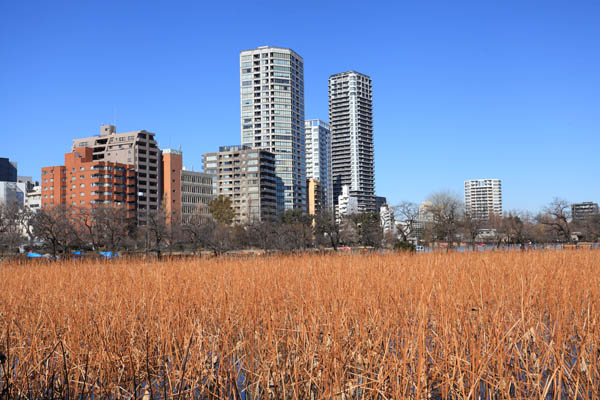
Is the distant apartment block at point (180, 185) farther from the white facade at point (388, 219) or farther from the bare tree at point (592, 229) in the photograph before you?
the bare tree at point (592, 229)

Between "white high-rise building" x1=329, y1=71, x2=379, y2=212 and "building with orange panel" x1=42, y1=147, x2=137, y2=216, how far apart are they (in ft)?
230

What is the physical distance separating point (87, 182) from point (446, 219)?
155 feet

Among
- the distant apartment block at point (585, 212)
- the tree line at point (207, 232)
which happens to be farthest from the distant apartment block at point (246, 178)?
the distant apartment block at point (585, 212)

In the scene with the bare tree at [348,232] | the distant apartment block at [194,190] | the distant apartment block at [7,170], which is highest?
the distant apartment block at [7,170]

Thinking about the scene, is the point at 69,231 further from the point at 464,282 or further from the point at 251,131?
the point at 251,131

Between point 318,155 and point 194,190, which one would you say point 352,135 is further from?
point 194,190

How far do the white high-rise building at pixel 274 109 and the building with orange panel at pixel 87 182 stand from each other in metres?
32.1

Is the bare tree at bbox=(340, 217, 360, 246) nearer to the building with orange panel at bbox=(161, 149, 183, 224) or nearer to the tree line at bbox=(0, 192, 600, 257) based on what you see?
the tree line at bbox=(0, 192, 600, 257)

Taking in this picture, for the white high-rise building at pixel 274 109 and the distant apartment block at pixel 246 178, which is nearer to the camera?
the distant apartment block at pixel 246 178

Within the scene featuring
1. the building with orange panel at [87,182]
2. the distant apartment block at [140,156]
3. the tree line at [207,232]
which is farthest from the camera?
the distant apartment block at [140,156]

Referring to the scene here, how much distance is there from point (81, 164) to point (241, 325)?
64.2 metres

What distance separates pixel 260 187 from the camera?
79.9 metres

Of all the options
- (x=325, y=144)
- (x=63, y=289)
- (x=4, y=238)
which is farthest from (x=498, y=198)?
(x=63, y=289)

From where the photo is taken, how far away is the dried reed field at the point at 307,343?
3164mm
